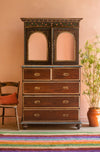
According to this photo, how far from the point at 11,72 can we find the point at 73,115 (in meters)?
1.52

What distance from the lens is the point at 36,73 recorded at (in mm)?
→ 3797

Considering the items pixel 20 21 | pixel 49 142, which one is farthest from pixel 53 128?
pixel 20 21

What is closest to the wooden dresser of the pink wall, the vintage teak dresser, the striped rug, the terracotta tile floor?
the vintage teak dresser

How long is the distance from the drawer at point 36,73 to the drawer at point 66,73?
0.39ft

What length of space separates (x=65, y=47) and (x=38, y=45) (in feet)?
1.58

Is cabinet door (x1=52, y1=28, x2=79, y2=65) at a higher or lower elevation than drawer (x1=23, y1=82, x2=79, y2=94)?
higher


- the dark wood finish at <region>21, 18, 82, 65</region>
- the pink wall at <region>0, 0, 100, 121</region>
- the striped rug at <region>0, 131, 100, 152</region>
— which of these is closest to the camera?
the striped rug at <region>0, 131, 100, 152</region>

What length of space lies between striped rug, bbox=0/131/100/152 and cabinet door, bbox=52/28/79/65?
1.28m

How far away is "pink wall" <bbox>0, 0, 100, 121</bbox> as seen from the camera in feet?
14.5

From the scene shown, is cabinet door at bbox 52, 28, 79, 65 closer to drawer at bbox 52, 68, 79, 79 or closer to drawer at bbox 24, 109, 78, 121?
drawer at bbox 52, 68, 79, 79

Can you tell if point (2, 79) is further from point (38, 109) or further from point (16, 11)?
point (16, 11)

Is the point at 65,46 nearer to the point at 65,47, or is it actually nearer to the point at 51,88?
the point at 65,47

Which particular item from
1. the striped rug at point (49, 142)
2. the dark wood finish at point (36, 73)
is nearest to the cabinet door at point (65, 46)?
the dark wood finish at point (36, 73)

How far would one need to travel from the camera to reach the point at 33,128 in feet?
12.9
